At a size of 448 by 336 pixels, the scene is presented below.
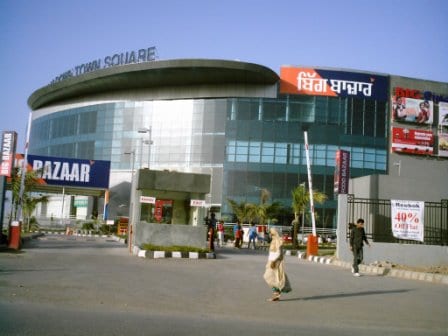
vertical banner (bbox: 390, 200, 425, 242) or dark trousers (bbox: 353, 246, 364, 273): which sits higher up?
vertical banner (bbox: 390, 200, 425, 242)

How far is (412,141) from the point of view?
56000mm

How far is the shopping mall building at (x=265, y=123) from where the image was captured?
5388cm

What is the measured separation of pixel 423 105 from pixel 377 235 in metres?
41.5

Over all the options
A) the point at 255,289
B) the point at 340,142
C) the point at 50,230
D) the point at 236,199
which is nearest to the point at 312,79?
the point at 340,142

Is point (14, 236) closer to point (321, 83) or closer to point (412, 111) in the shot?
point (321, 83)

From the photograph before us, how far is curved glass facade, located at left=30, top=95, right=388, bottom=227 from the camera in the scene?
5388cm

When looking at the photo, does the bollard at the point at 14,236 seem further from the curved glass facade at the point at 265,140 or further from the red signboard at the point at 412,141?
the red signboard at the point at 412,141

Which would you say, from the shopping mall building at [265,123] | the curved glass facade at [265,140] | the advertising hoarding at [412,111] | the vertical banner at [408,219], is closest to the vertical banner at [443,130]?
the shopping mall building at [265,123]

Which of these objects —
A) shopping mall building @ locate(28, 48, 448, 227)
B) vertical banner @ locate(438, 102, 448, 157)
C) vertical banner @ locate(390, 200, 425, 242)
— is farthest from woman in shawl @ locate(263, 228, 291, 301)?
vertical banner @ locate(438, 102, 448, 157)

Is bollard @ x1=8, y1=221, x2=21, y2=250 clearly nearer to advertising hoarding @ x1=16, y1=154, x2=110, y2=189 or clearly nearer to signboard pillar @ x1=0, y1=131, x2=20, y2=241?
signboard pillar @ x1=0, y1=131, x2=20, y2=241

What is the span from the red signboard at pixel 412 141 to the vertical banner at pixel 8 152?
44852 mm

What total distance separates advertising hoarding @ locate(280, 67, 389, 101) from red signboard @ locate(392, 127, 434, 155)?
547 cm

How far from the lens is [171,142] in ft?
186

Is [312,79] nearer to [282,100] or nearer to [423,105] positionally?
[282,100]
